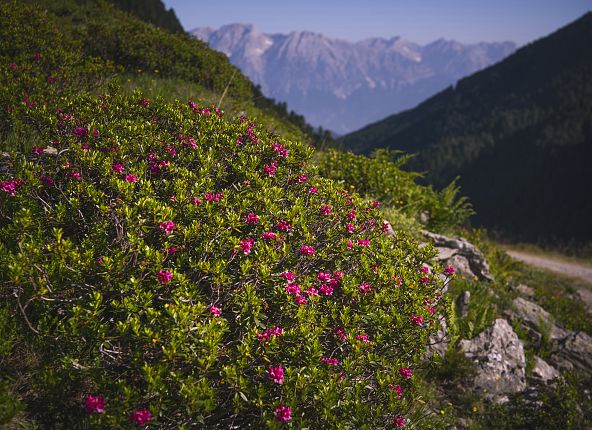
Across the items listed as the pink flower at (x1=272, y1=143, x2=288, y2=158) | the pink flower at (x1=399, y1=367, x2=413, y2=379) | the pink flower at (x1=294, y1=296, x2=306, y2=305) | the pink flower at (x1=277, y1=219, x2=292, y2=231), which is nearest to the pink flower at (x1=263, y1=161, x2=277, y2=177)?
the pink flower at (x1=272, y1=143, x2=288, y2=158)

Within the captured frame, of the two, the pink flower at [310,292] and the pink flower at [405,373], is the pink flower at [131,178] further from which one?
the pink flower at [405,373]

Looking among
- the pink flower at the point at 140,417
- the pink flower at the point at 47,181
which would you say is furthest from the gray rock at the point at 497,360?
the pink flower at the point at 47,181

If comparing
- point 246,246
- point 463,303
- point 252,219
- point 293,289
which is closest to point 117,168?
point 252,219

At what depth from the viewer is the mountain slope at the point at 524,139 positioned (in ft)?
289

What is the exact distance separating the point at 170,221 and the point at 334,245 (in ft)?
5.50

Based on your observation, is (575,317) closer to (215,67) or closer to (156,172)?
(156,172)

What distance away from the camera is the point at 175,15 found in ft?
220

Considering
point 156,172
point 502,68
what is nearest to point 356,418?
point 156,172

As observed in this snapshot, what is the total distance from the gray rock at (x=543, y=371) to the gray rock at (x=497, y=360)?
0.38m

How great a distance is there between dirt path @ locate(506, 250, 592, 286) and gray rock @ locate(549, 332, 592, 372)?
612 inches

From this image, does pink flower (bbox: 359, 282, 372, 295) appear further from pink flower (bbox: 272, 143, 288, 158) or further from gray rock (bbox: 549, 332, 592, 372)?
gray rock (bbox: 549, 332, 592, 372)

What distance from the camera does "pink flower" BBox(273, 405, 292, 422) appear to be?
8.30 ft

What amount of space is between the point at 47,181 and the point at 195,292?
197 centimetres

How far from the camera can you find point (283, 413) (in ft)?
8.37
